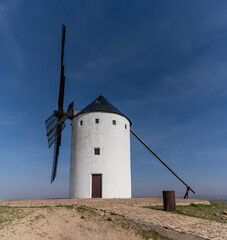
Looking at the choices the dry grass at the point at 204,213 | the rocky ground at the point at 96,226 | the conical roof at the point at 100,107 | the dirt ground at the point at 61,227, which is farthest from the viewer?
the conical roof at the point at 100,107

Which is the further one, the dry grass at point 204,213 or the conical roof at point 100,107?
the conical roof at point 100,107

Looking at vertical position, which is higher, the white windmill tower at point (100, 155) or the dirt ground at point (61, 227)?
the white windmill tower at point (100, 155)

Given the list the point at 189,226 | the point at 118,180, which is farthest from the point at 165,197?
Result: the point at 118,180

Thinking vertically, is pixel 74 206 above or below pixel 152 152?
below

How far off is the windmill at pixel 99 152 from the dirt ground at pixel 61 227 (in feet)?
27.9

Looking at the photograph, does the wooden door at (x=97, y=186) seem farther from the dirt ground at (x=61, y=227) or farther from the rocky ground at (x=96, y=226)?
the rocky ground at (x=96, y=226)

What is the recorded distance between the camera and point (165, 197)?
37.0 ft

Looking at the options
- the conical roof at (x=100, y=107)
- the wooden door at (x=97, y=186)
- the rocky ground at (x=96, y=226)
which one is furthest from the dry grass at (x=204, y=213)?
the conical roof at (x=100, y=107)

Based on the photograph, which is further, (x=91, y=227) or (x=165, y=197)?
(x=165, y=197)

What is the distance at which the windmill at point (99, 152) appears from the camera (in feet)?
62.2

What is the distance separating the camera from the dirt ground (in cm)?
769

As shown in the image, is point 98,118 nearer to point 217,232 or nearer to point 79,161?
point 79,161

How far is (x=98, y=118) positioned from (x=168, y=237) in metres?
14.7

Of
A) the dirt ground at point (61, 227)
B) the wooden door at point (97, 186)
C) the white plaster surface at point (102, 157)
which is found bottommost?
the dirt ground at point (61, 227)
